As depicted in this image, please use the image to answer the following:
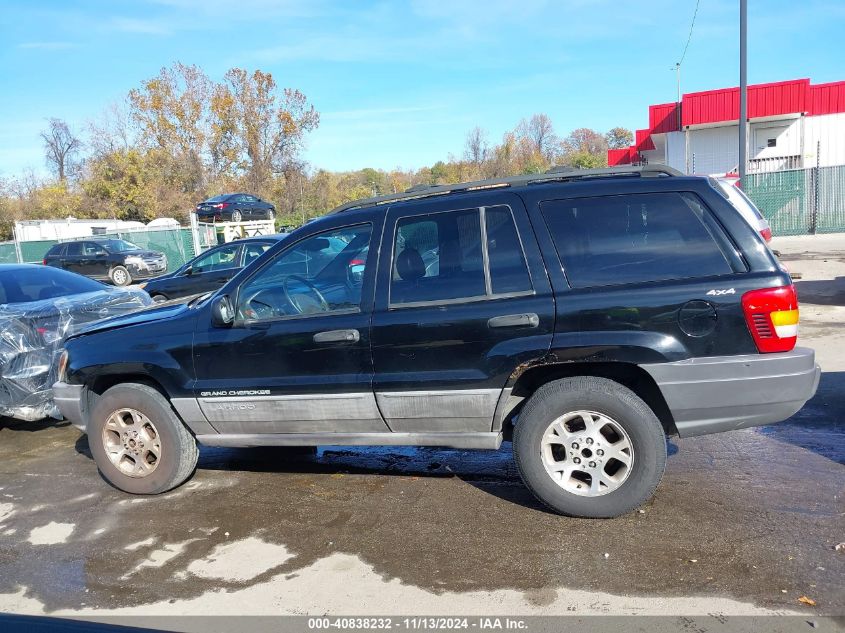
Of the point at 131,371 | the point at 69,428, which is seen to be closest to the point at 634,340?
the point at 131,371

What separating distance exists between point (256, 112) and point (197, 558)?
4470 centimetres

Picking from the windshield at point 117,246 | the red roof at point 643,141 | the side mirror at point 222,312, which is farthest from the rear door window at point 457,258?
the red roof at point 643,141

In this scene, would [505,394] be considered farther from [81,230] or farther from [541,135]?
[541,135]

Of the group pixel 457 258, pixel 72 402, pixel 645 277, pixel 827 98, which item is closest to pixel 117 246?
pixel 72 402

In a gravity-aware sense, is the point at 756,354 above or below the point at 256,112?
below

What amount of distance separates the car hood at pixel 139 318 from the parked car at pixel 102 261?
19446 mm

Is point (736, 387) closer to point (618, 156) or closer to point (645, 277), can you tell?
point (645, 277)

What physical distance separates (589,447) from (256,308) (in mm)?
2325

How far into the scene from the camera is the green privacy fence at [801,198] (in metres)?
20.5

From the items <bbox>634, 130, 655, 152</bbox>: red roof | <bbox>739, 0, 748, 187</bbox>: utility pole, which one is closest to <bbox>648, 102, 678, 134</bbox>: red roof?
<bbox>634, 130, 655, 152</bbox>: red roof

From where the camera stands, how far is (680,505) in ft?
13.4

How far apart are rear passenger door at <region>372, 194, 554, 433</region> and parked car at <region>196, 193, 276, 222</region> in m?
23.9

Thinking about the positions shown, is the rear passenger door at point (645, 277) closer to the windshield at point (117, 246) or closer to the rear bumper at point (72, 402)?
the rear bumper at point (72, 402)

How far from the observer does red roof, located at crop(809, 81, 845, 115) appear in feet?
93.0
